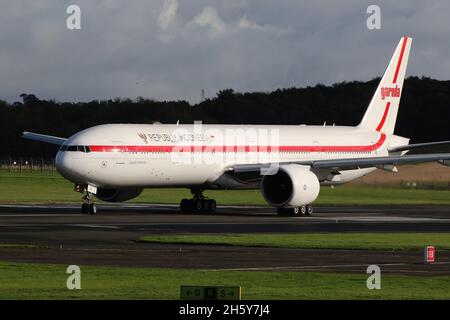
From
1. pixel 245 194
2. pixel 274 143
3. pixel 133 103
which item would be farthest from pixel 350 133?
pixel 133 103

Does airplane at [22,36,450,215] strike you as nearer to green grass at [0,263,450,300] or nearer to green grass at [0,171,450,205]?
green grass at [0,171,450,205]

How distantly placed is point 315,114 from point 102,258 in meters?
63.7

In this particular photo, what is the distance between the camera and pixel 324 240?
36.0 meters

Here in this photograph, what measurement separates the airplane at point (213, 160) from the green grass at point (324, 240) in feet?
41.9

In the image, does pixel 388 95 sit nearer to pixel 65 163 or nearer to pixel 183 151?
pixel 183 151

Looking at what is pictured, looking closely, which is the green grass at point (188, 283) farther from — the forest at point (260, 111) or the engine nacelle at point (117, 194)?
the forest at point (260, 111)

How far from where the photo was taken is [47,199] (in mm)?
66188

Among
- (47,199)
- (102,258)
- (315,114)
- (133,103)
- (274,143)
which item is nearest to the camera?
(102,258)

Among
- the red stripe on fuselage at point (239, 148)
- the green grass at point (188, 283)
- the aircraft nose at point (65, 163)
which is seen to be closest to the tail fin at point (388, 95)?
the red stripe on fuselage at point (239, 148)

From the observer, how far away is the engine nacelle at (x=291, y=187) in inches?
2005

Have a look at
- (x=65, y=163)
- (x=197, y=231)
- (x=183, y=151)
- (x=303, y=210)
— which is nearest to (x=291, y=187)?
(x=303, y=210)

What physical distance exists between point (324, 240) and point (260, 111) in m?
52.0
